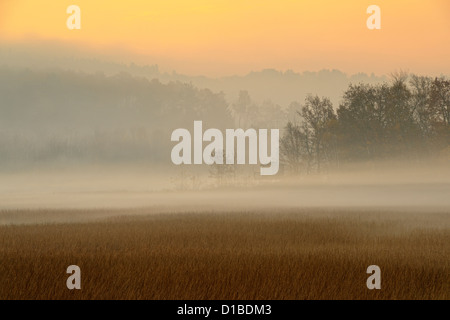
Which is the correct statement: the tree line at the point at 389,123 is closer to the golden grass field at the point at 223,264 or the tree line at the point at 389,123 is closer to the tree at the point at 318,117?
the tree at the point at 318,117

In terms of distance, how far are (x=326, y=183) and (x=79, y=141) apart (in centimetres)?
10107

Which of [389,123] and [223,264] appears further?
[389,123]

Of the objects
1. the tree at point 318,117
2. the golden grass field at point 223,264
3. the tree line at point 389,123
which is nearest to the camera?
the golden grass field at point 223,264

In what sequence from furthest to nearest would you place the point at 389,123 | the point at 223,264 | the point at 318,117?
the point at 318,117, the point at 389,123, the point at 223,264

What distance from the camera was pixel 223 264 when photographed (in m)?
15.5

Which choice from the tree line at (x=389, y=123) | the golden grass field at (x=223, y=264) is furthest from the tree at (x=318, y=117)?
the golden grass field at (x=223, y=264)

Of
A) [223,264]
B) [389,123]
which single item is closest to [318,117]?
[389,123]

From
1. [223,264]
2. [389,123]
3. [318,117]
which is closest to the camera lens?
[223,264]

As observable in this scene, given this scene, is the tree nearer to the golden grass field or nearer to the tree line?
the tree line

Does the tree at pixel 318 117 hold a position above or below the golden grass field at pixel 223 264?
above

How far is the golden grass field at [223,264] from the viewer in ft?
41.3

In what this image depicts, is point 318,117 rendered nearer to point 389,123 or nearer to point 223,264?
point 389,123

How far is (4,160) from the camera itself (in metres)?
162
